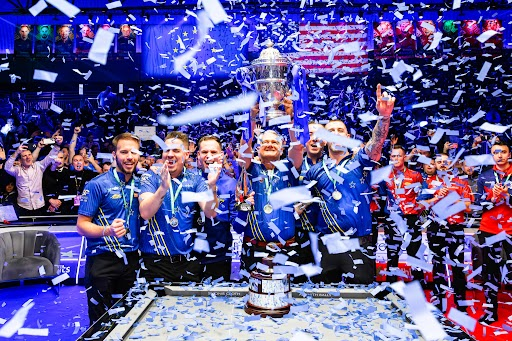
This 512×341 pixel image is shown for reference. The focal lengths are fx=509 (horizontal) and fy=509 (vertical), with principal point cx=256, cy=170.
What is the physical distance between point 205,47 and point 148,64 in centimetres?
190

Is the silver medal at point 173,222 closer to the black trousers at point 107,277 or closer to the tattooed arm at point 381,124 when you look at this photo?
the black trousers at point 107,277

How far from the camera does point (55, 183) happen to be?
720cm

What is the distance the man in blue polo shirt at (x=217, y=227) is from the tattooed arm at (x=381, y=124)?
A: 1.01 m

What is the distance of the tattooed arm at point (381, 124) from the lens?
2922 mm

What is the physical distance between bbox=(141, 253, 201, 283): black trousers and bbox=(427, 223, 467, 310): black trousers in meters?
3.05

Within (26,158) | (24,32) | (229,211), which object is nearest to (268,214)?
(229,211)

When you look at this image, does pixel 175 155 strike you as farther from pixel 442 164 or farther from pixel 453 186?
pixel 442 164

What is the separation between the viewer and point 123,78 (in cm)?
1368

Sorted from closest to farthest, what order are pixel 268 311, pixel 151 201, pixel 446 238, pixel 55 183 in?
pixel 268 311 → pixel 151 201 → pixel 446 238 → pixel 55 183

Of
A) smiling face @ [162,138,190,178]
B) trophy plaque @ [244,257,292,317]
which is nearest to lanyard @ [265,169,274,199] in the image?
smiling face @ [162,138,190,178]

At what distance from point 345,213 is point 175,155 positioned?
1.18 meters

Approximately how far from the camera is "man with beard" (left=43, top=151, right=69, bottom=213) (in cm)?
712

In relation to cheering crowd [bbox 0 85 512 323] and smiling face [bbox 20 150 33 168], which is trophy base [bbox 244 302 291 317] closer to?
cheering crowd [bbox 0 85 512 323]

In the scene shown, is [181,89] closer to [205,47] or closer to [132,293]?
[205,47]
